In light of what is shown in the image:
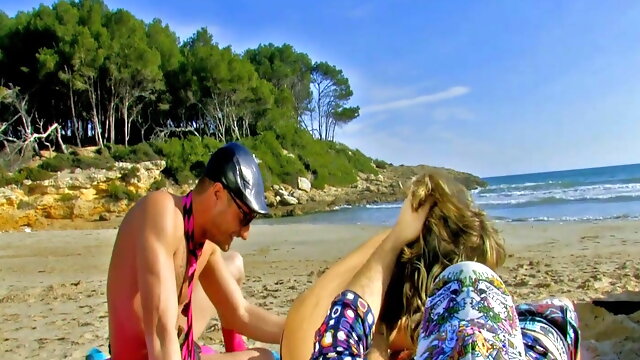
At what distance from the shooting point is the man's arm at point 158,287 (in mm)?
1771

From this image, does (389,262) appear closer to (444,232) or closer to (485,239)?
(444,232)

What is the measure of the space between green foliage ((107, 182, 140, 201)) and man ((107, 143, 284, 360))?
17088 mm

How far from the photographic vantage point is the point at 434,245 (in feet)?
5.81

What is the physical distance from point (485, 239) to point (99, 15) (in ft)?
84.4

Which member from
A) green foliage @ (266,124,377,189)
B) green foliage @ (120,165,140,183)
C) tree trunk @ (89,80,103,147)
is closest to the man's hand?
green foliage @ (120,165,140,183)

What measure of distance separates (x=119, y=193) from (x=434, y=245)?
1790 centimetres

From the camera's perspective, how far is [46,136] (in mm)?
25094

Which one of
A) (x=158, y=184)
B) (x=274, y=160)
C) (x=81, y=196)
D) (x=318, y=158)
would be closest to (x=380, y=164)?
(x=318, y=158)

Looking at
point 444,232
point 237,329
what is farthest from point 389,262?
point 237,329

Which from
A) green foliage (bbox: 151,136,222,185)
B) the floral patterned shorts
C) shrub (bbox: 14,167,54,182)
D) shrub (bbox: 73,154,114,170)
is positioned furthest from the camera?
green foliage (bbox: 151,136,222,185)

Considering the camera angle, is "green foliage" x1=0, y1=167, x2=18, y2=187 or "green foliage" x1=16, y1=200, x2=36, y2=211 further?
"green foliage" x1=0, y1=167, x2=18, y2=187

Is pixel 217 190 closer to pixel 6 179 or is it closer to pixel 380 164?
pixel 6 179

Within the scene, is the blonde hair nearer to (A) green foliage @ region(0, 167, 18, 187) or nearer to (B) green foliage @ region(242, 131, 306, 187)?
(A) green foliage @ region(0, 167, 18, 187)

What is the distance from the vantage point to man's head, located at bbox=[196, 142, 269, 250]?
184cm
